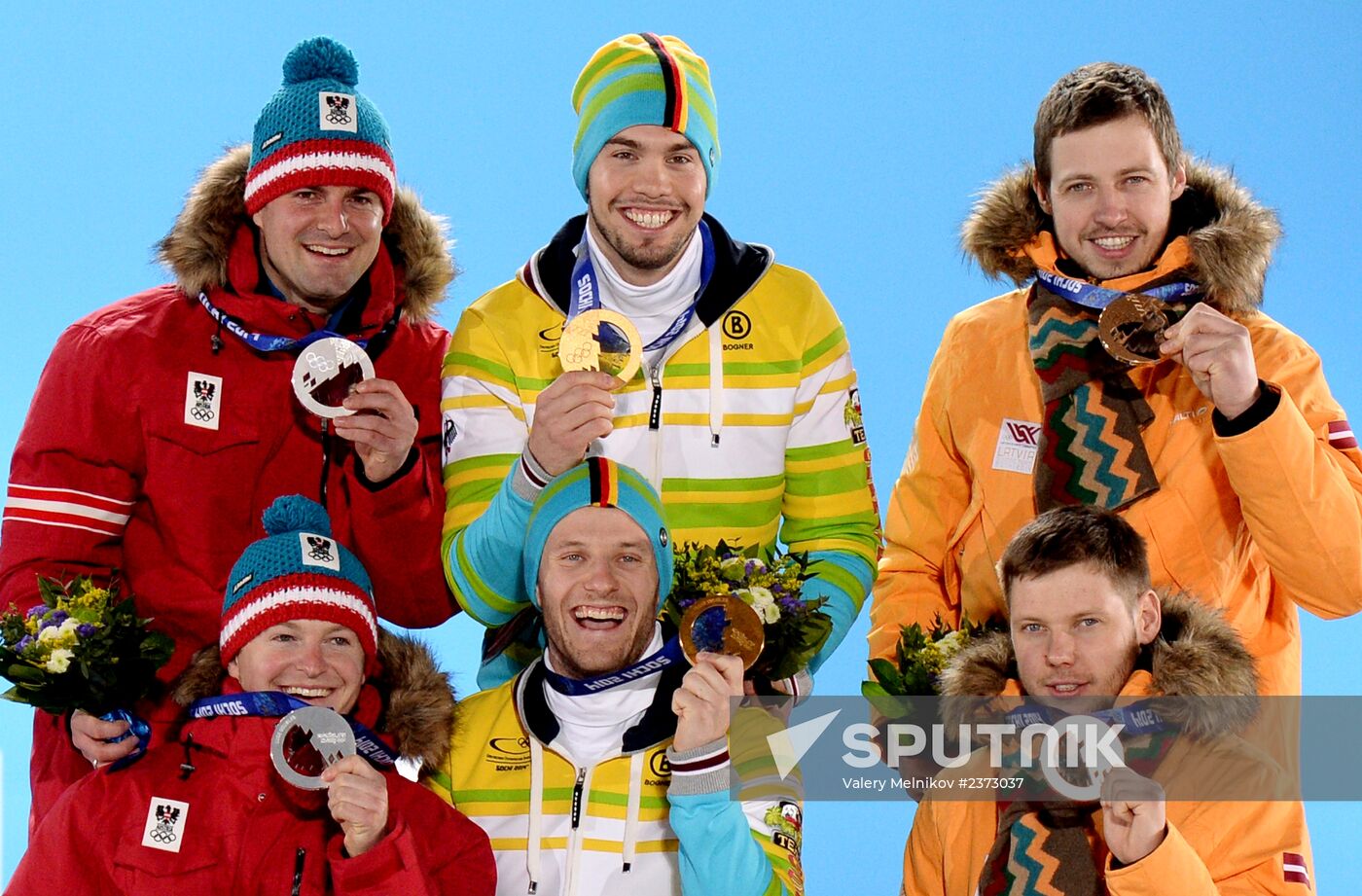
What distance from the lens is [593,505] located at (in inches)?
190

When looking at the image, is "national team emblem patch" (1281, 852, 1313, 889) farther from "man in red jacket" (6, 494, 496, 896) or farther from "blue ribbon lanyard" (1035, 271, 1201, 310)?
"man in red jacket" (6, 494, 496, 896)

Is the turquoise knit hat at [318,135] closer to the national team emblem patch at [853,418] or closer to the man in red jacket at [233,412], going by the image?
the man in red jacket at [233,412]

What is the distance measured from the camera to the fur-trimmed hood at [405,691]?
4828 mm

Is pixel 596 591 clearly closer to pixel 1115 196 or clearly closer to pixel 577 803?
pixel 577 803

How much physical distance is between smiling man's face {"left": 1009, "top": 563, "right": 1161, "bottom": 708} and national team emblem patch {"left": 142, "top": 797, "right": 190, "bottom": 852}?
6.28 ft

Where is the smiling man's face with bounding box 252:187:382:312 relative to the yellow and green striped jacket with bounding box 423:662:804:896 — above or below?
above

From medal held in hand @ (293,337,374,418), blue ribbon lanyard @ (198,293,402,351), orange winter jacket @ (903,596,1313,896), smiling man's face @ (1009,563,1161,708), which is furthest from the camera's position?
blue ribbon lanyard @ (198,293,402,351)

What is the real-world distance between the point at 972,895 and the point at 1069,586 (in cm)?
72

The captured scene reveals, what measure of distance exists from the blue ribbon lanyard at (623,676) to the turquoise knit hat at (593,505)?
12cm

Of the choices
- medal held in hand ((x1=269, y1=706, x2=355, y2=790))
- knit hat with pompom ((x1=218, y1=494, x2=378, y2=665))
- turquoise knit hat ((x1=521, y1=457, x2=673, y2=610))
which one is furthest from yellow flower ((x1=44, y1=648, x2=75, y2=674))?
turquoise knit hat ((x1=521, y1=457, x2=673, y2=610))

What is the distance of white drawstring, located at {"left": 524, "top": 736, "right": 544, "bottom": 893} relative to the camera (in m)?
4.67

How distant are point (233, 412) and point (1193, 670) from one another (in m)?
2.44

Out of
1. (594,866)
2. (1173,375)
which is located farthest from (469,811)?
(1173,375)

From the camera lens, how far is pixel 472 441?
5.14 meters
